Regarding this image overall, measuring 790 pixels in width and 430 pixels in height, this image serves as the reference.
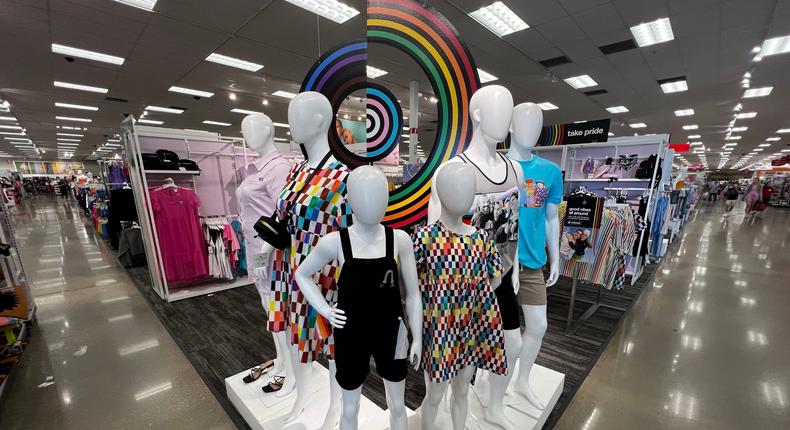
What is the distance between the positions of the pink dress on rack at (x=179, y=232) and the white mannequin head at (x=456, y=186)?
3.96 metres

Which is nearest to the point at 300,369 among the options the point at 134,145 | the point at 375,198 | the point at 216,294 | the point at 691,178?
the point at 375,198

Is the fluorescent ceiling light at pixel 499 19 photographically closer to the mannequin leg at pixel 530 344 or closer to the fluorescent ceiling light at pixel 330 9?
the fluorescent ceiling light at pixel 330 9

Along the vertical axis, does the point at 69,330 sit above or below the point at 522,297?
below

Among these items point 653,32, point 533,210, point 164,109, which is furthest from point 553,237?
point 164,109

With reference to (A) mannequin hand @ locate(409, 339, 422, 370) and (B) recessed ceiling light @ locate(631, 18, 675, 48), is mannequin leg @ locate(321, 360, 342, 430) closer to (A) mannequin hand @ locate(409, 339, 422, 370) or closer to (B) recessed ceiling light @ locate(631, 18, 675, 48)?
(A) mannequin hand @ locate(409, 339, 422, 370)

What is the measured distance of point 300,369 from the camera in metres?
1.61

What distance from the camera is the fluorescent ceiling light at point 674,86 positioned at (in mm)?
6418

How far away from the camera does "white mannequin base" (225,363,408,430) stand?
1615mm

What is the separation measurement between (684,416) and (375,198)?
2630 mm

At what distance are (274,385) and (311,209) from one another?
4.47ft

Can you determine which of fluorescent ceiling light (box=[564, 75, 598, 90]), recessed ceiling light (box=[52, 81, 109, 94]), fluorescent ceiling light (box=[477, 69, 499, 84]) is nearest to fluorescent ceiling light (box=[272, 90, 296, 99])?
recessed ceiling light (box=[52, 81, 109, 94])

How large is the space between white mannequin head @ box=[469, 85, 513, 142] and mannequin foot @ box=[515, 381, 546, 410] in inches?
59.4

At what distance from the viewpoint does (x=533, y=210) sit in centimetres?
161

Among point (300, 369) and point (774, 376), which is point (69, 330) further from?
point (774, 376)
